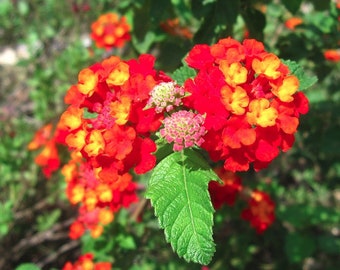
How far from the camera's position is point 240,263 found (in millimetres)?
2658

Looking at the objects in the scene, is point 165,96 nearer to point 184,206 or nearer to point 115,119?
point 115,119

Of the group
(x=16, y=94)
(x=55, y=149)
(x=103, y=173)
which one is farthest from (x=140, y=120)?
(x=16, y=94)

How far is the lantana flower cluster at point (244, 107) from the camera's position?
1.28 meters

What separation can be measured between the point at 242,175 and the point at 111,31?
113 centimetres

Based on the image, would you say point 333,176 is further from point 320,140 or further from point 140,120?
point 140,120

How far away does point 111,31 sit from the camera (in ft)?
8.97

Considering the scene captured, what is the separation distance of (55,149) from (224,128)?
5.36 ft

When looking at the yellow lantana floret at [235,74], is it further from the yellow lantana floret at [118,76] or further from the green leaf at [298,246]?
the green leaf at [298,246]

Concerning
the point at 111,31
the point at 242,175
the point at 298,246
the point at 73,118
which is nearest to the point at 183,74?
the point at 73,118

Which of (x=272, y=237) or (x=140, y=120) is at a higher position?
(x=140, y=120)

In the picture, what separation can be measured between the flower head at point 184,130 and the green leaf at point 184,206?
0.10 meters

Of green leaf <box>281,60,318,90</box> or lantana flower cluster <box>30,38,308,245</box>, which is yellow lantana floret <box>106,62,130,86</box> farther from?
green leaf <box>281,60,318,90</box>

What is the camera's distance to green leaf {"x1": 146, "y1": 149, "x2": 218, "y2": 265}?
1.25 meters

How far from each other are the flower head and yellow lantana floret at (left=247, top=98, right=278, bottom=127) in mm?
139
